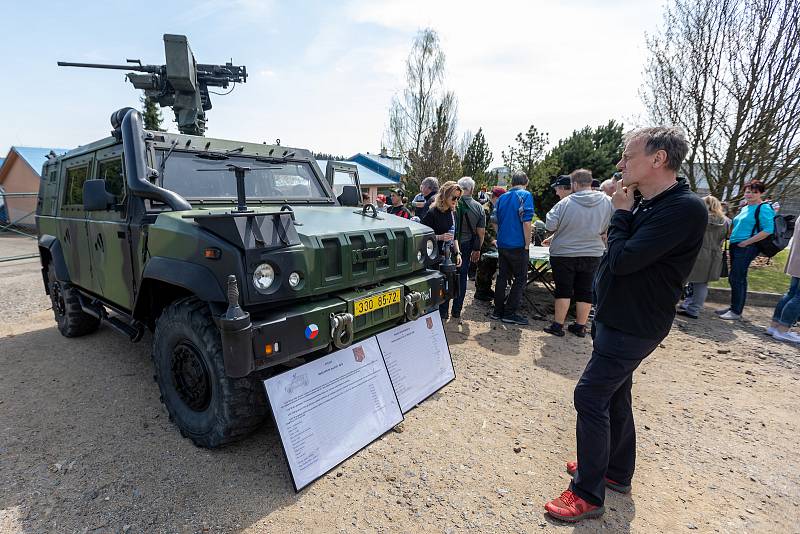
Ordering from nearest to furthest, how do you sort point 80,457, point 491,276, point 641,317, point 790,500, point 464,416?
1. point 641,317
2. point 790,500
3. point 80,457
4. point 464,416
5. point 491,276

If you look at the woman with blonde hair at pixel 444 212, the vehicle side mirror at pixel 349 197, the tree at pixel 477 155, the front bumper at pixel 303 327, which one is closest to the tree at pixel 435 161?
the tree at pixel 477 155

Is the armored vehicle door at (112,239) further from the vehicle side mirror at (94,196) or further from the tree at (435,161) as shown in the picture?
the tree at (435,161)

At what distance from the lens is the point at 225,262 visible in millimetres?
2373

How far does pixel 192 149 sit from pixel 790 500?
4.93m

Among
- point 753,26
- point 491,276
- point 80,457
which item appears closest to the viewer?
point 80,457

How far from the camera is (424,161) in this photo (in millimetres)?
16844

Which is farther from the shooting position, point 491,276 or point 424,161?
point 424,161

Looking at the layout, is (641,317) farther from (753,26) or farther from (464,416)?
(753,26)

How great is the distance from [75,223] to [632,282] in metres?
5.04

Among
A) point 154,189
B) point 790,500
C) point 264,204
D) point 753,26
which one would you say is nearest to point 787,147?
point 753,26

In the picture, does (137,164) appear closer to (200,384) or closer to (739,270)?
(200,384)

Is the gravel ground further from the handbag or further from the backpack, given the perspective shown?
the handbag

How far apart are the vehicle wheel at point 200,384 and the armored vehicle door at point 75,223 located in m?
1.95

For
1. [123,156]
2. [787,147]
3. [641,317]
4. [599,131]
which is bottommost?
[641,317]
